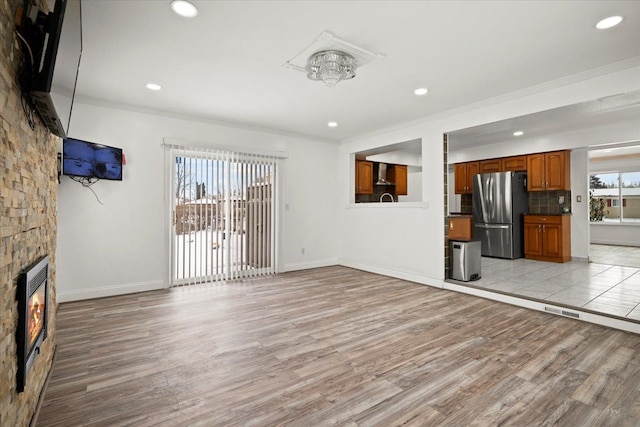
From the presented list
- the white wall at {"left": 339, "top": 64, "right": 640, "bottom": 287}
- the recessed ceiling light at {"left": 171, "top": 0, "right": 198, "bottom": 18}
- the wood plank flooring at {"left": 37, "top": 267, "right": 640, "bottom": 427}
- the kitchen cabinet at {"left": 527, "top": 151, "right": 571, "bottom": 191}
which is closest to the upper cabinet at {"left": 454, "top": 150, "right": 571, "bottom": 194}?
the kitchen cabinet at {"left": 527, "top": 151, "right": 571, "bottom": 191}

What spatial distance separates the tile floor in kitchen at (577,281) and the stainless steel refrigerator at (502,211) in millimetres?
315

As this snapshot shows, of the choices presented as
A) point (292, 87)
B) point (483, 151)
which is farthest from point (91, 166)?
point (483, 151)

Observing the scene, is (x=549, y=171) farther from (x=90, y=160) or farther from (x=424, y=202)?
(x=90, y=160)

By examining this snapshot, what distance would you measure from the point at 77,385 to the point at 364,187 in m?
5.61

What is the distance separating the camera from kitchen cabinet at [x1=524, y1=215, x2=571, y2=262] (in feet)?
20.2

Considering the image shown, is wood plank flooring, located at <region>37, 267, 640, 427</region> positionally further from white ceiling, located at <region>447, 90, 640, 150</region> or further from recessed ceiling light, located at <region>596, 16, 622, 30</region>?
recessed ceiling light, located at <region>596, 16, 622, 30</region>

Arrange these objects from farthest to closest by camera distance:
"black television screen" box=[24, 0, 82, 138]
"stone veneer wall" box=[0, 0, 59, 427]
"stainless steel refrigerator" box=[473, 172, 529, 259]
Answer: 1. "stainless steel refrigerator" box=[473, 172, 529, 259]
2. "black television screen" box=[24, 0, 82, 138]
3. "stone veneer wall" box=[0, 0, 59, 427]

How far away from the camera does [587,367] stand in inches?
89.6

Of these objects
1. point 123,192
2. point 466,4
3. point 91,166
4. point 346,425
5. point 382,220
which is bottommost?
point 346,425

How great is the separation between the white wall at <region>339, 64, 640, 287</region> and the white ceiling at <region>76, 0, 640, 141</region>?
21cm

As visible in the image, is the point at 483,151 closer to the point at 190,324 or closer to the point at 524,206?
the point at 524,206

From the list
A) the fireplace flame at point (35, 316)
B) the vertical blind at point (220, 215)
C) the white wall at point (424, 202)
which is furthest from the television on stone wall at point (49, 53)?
the white wall at point (424, 202)

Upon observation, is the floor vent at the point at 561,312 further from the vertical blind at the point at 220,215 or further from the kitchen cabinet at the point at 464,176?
the kitchen cabinet at the point at 464,176

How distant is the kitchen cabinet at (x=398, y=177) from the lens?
7.50 m
